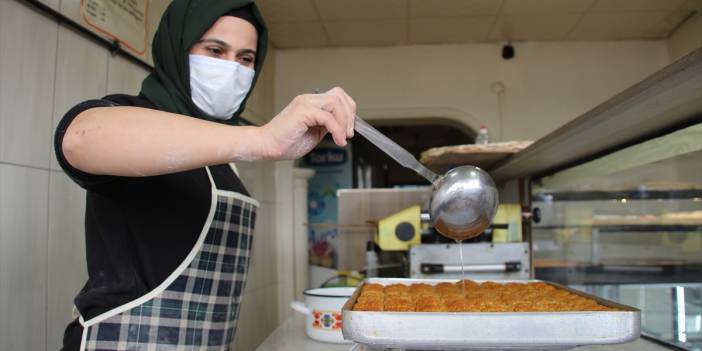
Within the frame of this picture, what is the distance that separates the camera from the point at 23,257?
1.19 meters

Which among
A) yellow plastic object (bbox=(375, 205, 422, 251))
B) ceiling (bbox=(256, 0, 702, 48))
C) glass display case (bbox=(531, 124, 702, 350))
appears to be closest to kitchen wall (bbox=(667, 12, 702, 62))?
ceiling (bbox=(256, 0, 702, 48))

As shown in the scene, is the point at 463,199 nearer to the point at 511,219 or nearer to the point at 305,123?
the point at 305,123

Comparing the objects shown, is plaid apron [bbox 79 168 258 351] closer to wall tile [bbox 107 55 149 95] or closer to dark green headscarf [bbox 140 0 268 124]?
dark green headscarf [bbox 140 0 268 124]

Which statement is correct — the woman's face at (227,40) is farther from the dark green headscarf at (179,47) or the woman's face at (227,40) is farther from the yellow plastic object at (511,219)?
the yellow plastic object at (511,219)

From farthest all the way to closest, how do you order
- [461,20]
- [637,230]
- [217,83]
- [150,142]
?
[461,20] < [637,230] < [217,83] < [150,142]

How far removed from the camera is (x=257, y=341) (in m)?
2.96

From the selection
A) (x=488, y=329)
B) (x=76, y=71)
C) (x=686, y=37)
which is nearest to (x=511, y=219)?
(x=488, y=329)

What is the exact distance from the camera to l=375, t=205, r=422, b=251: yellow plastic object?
6.02 feet

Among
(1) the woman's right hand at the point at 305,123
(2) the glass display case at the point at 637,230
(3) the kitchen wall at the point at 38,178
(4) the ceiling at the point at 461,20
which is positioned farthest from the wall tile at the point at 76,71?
(2) the glass display case at the point at 637,230

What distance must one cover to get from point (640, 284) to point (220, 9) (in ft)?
5.57

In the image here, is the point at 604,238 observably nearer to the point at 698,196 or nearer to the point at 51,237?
the point at 698,196

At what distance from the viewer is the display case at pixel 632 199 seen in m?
1.02

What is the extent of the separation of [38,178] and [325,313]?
0.81m

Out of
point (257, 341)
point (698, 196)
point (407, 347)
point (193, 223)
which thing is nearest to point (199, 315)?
point (193, 223)
